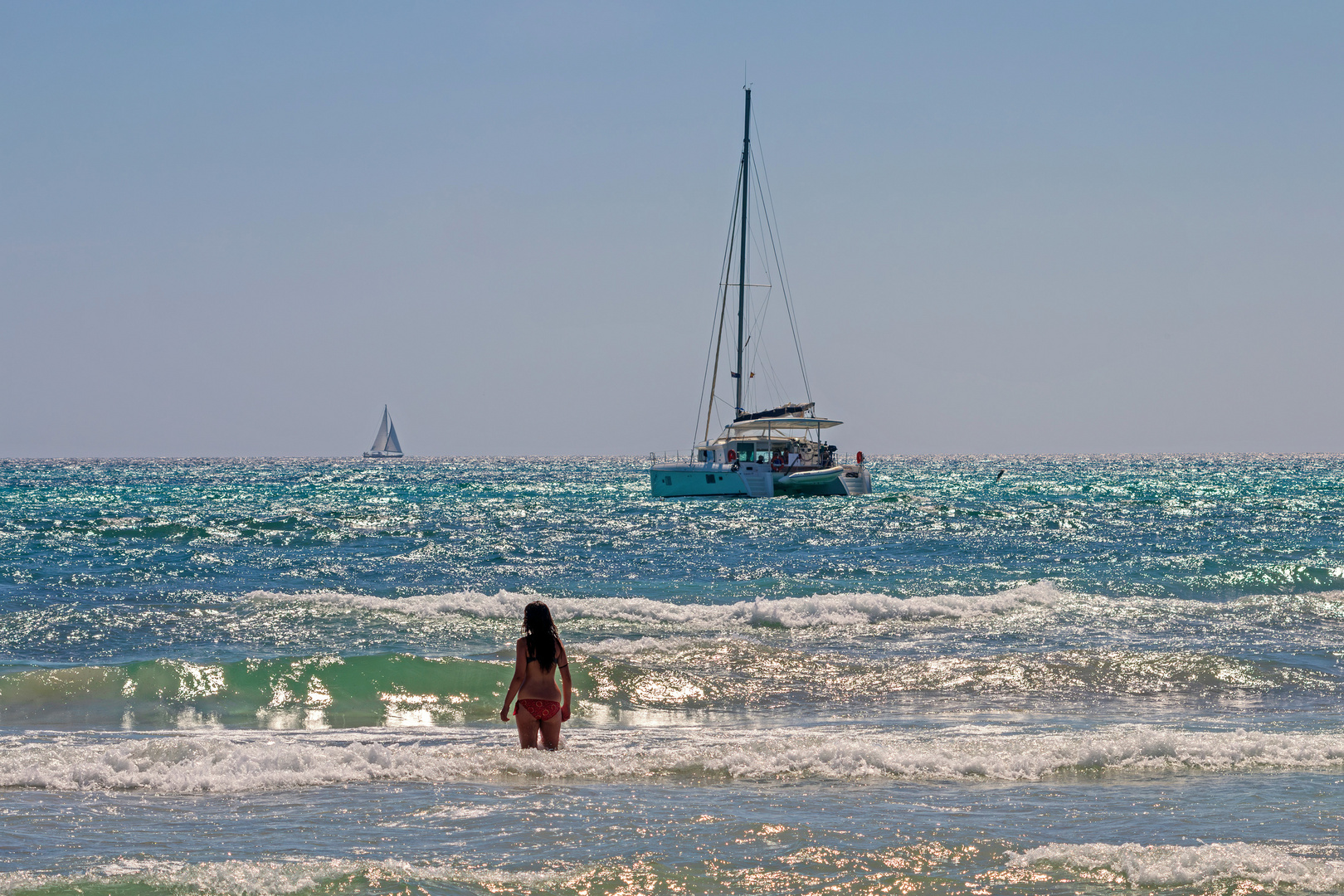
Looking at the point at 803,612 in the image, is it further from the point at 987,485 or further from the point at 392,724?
the point at 987,485

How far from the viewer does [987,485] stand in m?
106

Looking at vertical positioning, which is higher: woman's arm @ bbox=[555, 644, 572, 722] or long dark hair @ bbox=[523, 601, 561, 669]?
long dark hair @ bbox=[523, 601, 561, 669]

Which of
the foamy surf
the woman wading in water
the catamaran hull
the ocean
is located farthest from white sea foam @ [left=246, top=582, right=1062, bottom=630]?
the catamaran hull

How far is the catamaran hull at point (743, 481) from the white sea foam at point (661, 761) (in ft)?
158

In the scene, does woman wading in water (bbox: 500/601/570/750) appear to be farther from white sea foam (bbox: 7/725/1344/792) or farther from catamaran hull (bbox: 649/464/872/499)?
catamaran hull (bbox: 649/464/872/499)

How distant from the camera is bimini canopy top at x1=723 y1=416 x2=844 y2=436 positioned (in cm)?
6016

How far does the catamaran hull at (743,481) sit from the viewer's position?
58750mm

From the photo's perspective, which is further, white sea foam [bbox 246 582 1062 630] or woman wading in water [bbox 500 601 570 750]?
white sea foam [bbox 246 582 1062 630]

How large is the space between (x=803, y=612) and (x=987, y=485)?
9026 centimetres

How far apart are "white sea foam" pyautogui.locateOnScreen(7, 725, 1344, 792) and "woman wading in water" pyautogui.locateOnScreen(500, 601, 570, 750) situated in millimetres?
297

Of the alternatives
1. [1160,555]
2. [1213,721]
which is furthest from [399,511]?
[1213,721]

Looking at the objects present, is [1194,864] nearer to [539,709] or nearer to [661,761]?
[661,761]

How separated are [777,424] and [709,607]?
39.9m

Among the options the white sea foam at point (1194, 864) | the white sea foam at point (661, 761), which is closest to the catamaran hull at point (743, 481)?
the white sea foam at point (661, 761)
